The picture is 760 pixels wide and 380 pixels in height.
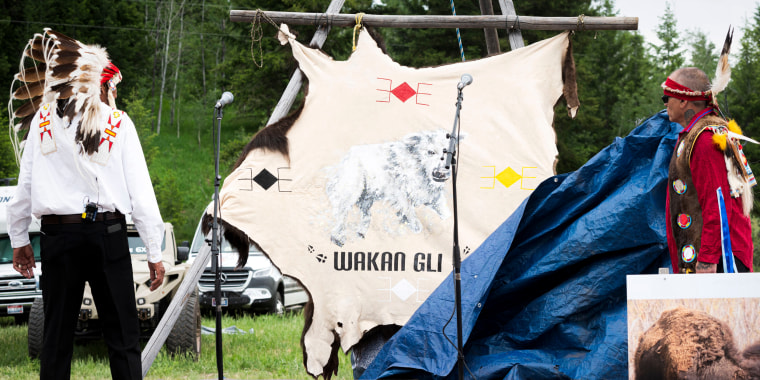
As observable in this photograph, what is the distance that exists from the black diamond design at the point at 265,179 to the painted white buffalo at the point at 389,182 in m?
0.38

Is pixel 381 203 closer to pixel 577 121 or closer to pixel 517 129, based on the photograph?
pixel 517 129

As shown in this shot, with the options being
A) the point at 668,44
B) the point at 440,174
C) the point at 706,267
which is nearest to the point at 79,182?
the point at 440,174

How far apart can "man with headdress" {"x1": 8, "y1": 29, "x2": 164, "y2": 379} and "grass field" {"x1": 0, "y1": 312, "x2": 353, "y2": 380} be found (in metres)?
3.03

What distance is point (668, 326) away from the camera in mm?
3295

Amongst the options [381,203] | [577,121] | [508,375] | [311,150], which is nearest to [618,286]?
[508,375]

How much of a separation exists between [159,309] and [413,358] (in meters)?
4.42

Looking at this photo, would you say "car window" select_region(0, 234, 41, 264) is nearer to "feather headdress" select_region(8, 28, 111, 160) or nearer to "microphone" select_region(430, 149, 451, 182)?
"feather headdress" select_region(8, 28, 111, 160)

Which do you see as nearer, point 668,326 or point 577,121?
point 668,326

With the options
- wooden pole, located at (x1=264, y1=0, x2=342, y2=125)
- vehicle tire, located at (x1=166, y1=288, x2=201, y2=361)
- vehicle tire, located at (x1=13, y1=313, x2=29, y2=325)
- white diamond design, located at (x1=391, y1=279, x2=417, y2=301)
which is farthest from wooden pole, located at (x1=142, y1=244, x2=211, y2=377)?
vehicle tire, located at (x1=13, y1=313, x2=29, y2=325)

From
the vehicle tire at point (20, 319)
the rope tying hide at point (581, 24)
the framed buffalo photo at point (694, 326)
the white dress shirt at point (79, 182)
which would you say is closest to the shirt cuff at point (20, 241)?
the white dress shirt at point (79, 182)

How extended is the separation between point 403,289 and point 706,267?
7.05 ft

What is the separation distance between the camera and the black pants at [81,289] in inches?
144

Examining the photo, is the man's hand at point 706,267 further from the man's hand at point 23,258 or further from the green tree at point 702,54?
the green tree at point 702,54

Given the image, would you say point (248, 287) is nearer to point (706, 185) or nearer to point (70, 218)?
point (70, 218)
